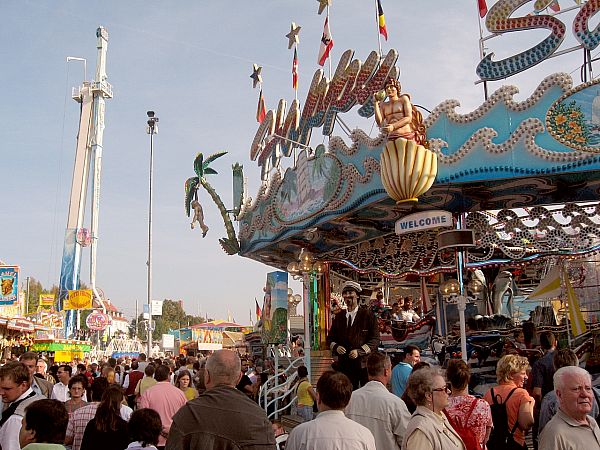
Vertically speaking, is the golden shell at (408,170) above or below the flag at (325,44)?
below

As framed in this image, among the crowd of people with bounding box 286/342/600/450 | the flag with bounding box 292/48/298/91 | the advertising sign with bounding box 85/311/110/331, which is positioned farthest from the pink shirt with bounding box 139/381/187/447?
the advertising sign with bounding box 85/311/110/331

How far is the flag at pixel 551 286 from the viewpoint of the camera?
15953 mm

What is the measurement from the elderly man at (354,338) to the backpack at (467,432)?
15.2 ft

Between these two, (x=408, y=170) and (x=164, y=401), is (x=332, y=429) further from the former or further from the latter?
(x=408, y=170)

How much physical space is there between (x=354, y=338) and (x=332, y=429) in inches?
218

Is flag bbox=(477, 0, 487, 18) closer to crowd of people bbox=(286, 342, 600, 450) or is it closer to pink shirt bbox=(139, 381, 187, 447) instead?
crowd of people bbox=(286, 342, 600, 450)

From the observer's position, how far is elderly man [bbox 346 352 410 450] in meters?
4.77

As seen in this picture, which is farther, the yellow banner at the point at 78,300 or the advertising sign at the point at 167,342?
the advertising sign at the point at 167,342

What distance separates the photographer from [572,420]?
3.75 metres

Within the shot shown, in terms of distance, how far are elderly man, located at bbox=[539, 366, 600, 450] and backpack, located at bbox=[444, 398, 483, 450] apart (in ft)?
2.47

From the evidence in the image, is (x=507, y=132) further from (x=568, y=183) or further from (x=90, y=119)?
Result: (x=90, y=119)

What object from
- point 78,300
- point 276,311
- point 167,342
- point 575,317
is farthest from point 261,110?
point 167,342

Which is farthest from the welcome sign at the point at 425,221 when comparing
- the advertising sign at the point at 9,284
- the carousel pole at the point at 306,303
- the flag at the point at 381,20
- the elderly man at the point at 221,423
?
the advertising sign at the point at 9,284

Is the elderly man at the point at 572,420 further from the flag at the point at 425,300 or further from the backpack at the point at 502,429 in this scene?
the flag at the point at 425,300
